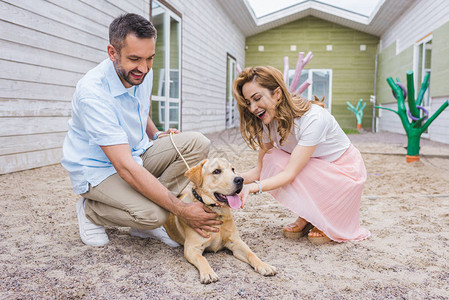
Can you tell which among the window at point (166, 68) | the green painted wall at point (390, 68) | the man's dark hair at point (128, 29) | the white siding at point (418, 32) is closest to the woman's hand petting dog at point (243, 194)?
the man's dark hair at point (128, 29)

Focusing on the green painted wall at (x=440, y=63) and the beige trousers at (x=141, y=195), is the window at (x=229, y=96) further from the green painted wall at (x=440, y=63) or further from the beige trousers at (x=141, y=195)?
the beige trousers at (x=141, y=195)

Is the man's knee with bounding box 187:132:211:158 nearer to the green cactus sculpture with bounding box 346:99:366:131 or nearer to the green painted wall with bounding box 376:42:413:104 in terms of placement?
the green painted wall with bounding box 376:42:413:104

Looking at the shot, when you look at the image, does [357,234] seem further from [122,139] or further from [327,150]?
[122,139]

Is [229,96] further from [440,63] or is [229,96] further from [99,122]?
[99,122]

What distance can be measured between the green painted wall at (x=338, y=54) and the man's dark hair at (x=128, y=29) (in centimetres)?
1476

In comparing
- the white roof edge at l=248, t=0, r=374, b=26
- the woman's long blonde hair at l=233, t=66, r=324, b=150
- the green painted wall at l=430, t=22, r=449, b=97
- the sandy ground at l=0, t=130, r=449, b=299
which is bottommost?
the sandy ground at l=0, t=130, r=449, b=299

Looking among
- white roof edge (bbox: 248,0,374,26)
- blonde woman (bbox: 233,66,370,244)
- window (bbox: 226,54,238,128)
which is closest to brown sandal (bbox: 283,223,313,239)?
blonde woman (bbox: 233,66,370,244)

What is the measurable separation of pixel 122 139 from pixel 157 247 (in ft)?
2.32

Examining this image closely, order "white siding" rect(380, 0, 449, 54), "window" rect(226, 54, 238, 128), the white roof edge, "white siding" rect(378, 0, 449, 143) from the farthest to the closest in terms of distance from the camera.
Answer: the white roof edge < "window" rect(226, 54, 238, 128) < "white siding" rect(380, 0, 449, 54) < "white siding" rect(378, 0, 449, 143)

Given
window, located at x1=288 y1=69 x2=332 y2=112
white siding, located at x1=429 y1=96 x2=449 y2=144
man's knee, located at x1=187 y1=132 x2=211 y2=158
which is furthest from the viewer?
window, located at x1=288 y1=69 x2=332 y2=112

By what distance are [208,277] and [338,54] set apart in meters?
15.8

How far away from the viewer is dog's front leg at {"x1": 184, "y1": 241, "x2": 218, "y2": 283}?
171cm

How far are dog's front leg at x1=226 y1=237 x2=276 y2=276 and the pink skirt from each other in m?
0.46

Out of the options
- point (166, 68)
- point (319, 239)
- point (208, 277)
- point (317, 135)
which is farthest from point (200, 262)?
point (166, 68)
